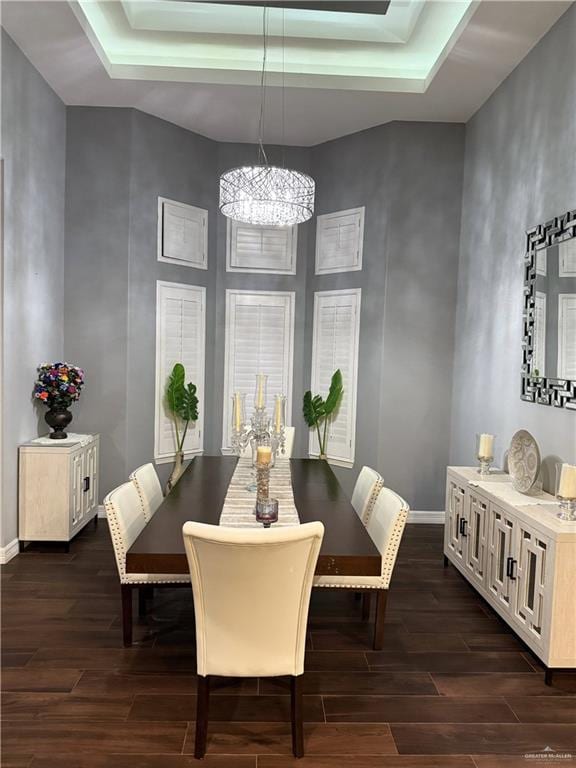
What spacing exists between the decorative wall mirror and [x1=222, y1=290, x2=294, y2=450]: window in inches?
97.8

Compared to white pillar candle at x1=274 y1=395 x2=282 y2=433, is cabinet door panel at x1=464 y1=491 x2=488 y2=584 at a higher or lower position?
lower

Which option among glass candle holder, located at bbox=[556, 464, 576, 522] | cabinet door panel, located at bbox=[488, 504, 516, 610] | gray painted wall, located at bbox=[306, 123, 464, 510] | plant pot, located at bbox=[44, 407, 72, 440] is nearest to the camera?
glass candle holder, located at bbox=[556, 464, 576, 522]

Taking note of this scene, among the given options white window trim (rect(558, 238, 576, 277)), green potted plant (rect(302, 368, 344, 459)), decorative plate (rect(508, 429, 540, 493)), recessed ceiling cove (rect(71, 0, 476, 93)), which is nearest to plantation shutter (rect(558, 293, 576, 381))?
white window trim (rect(558, 238, 576, 277))

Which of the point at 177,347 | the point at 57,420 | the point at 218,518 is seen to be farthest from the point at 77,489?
the point at 218,518

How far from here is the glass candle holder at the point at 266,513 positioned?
2.42 metres

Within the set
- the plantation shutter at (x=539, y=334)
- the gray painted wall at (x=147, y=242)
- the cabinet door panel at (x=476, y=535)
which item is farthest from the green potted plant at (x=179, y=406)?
the plantation shutter at (x=539, y=334)

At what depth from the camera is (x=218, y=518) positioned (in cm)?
253

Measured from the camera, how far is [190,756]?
6.68ft

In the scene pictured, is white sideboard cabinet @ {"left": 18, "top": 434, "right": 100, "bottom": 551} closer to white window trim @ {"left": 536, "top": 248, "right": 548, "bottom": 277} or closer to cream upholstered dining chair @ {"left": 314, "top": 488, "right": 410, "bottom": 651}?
cream upholstered dining chair @ {"left": 314, "top": 488, "right": 410, "bottom": 651}

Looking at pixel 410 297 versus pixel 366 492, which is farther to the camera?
pixel 410 297

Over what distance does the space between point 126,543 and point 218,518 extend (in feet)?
1.45

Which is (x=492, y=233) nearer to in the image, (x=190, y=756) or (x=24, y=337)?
(x=24, y=337)

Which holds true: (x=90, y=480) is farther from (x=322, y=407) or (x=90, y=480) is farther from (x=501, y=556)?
(x=501, y=556)

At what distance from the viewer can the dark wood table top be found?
2.08 meters
